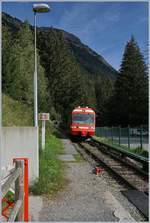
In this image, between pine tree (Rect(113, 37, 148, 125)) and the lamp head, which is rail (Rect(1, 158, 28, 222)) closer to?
the lamp head

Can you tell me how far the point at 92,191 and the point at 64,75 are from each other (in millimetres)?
54610

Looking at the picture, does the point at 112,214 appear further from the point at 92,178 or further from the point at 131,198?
the point at 92,178

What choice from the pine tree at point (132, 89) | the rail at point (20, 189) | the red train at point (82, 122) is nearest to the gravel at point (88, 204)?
the rail at point (20, 189)

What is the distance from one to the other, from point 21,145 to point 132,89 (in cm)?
5158

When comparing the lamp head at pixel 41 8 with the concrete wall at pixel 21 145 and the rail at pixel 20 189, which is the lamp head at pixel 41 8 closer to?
the concrete wall at pixel 21 145

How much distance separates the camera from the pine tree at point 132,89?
55328mm

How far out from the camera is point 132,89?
2277 inches

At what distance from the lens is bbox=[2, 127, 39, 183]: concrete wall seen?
7.67 metres

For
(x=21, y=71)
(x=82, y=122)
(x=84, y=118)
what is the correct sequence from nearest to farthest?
(x=82, y=122) < (x=84, y=118) < (x=21, y=71)

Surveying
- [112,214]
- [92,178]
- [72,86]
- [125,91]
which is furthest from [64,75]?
[112,214]

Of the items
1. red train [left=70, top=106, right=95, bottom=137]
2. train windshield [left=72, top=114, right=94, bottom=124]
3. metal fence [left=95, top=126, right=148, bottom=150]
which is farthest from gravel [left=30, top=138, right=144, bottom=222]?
train windshield [left=72, top=114, right=94, bottom=124]

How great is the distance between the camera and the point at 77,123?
88.4 ft

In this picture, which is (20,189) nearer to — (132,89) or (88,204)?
(88,204)

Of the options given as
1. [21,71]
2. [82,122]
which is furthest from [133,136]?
[21,71]
